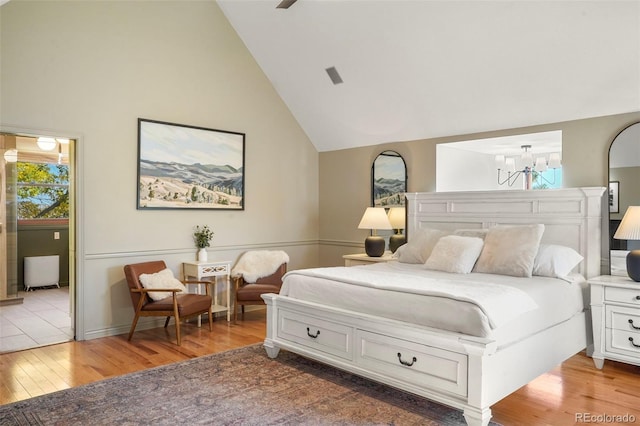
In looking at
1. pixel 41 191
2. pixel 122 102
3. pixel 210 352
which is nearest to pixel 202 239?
pixel 210 352

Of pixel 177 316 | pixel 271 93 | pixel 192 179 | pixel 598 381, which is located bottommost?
pixel 598 381

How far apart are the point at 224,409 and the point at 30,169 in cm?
669

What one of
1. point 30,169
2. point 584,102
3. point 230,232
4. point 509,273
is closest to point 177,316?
point 230,232

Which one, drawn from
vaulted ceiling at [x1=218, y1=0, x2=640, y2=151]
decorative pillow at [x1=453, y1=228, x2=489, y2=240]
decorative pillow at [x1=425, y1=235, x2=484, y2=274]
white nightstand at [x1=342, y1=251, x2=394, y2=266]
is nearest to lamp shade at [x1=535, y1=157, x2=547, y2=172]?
vaulted ceiling at [x1=218, y1=0, x2=640, y2=151]

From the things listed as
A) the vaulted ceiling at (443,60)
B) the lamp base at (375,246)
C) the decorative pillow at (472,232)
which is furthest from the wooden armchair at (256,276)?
the decorative pillow at (472,232)

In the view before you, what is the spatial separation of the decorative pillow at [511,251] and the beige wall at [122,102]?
3015 mm

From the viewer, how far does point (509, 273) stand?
12.6ft

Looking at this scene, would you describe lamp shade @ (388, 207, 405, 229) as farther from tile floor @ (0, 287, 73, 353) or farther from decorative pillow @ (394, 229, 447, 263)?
tile floor @ (0, 287, 73, 353)

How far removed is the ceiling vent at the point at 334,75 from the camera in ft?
17.3

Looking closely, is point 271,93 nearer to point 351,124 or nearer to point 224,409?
point 351,124

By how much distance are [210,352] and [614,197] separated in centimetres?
388

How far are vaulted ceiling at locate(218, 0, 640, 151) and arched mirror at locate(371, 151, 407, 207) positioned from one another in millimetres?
266

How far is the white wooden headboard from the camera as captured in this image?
4098 mm

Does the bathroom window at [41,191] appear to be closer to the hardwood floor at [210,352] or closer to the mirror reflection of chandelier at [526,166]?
the hardwood floor at [210,352]
